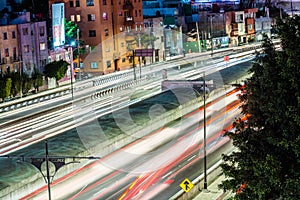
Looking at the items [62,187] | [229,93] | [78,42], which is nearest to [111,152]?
[62,187]

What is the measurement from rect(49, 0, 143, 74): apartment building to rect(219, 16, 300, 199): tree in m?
48.7

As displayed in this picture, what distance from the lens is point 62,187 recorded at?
29734 mm

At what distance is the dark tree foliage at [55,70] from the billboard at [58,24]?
3.12m

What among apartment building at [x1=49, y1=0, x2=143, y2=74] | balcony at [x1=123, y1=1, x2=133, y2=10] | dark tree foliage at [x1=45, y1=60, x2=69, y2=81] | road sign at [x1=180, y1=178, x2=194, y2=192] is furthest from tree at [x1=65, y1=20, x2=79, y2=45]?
road sign at [x1=180, y1=178, x2=194, y2=192]

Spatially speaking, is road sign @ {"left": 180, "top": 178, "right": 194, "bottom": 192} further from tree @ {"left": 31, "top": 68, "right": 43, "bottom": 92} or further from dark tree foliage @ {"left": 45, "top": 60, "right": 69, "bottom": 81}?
dark tree foliage @ {"left": 45, "top": 60, "right": 69, "bottom": 81}

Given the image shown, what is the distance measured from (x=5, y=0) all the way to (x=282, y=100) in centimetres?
5212

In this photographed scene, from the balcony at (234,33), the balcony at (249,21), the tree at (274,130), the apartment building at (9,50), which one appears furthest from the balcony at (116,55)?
the tree at (274,130)

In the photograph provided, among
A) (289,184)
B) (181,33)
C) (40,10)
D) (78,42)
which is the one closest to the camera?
(289,184)

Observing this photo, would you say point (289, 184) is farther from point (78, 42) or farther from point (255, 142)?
point (78, 42)

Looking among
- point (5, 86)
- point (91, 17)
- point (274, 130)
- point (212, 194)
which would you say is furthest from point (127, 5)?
point (274, 130)

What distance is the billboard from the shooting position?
63.7 metres

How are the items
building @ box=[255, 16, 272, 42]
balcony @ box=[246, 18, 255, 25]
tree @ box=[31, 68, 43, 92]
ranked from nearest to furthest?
tree @ box=[31, 68, 43, 92], balcony @ box=[246, 18, 255, 25], building @ box=[255, 16, 272, 42]

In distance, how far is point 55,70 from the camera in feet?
200

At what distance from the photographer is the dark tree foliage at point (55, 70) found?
6094 cm
